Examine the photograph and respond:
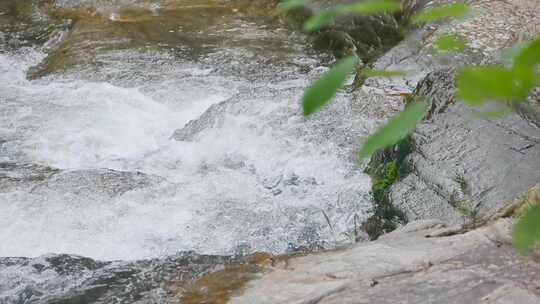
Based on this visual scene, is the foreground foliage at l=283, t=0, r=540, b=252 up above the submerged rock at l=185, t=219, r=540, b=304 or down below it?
above

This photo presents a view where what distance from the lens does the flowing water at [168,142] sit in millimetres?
3695

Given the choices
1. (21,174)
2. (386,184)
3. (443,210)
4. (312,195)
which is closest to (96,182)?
(21,174)

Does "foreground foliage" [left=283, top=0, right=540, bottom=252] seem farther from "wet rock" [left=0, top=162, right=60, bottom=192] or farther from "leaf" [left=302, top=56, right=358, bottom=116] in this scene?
"wet rock" [left=0, top=162, right=60, bottom=192]

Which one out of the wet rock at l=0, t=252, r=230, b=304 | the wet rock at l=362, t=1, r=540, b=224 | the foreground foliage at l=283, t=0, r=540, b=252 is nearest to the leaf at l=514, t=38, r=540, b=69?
the foreground foliage at l=283, t=0, r=540, b=252

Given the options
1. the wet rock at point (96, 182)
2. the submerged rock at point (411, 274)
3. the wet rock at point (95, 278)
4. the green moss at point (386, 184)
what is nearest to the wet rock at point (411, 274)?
the submerged rock at point (411, 274)

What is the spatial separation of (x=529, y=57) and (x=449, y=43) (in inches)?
3.5

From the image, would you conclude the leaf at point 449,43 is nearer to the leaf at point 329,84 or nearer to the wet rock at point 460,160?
the leaf at point 329,84

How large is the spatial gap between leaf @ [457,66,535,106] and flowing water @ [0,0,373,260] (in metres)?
3.03

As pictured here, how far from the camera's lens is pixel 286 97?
5.20m

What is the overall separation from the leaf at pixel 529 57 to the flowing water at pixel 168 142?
300 cm

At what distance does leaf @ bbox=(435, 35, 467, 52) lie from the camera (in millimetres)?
619

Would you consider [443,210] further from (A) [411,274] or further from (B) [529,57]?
(B) [529,57]

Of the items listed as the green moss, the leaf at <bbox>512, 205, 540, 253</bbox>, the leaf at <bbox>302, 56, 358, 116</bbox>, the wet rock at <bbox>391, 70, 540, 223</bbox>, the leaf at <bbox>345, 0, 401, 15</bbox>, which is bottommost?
the green moss

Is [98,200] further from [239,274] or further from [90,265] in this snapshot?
[239,274]
